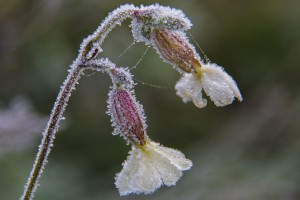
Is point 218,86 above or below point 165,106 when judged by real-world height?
below

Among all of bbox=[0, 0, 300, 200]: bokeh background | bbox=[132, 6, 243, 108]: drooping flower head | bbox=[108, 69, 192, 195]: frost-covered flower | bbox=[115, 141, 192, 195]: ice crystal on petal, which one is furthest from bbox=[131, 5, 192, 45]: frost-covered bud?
bbox=[0, 0, 300, 200]: bokeh background

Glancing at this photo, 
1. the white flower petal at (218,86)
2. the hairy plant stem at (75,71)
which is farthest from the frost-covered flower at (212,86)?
the hairy plant stem at (75,71)

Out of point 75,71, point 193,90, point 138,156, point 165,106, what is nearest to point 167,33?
point 193,90

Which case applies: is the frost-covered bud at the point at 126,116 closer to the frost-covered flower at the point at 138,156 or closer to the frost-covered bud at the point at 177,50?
the frost-covered flower at the point at 138,156

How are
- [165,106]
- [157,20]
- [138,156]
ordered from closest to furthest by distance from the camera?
1. [157,20]
2. [138,156]
3. [165,106]

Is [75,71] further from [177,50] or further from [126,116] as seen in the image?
[177,50]

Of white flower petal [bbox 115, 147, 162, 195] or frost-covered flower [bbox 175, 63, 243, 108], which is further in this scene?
frost-covered flower [bbox 175, 63, 243, 108]

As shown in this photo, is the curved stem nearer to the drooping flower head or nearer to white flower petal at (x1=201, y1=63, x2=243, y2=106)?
the drooping flower head
